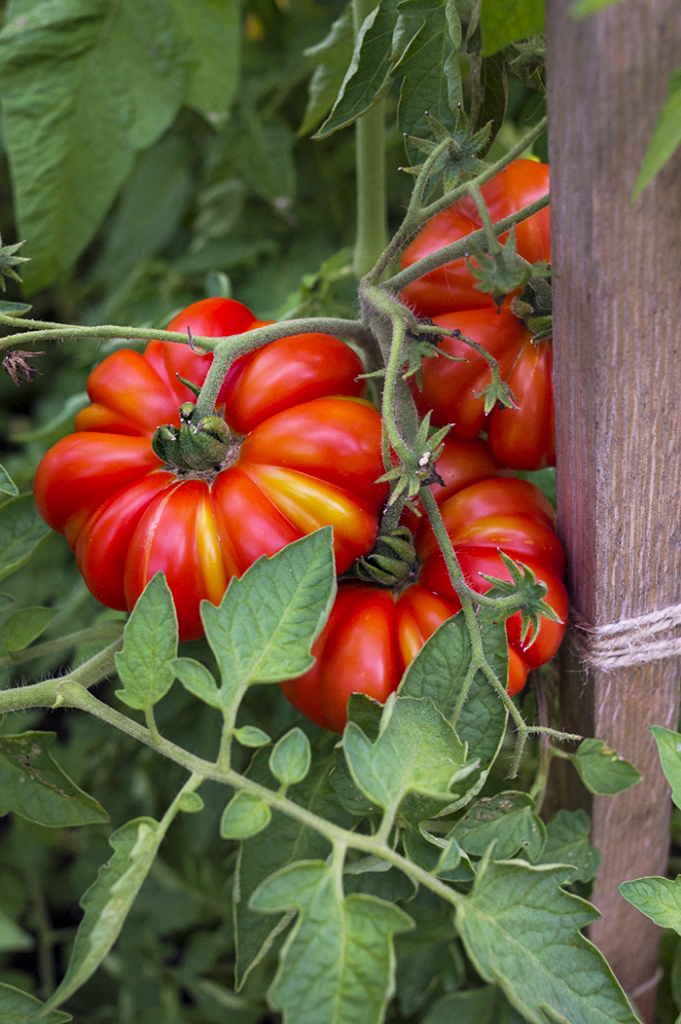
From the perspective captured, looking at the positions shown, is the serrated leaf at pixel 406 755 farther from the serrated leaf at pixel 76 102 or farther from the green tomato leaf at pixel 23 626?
the serrated leaf at pixel 76 102

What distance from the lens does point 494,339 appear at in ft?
2.16

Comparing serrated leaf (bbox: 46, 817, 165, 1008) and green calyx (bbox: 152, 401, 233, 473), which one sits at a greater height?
green calyx (bbox: 152, 401, 233, 473)

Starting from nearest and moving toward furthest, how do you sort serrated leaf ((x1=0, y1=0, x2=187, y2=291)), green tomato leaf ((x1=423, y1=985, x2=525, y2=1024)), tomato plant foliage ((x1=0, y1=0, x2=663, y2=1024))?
tomato plant foliage ((x1=0, y1=0, x2=663, y2=1024))
green tomato leaf ((x1=423, y1=985, x2=525, y2=1024))
serrated leaf ((x1=0, y1=0, x2=187, y2=291))

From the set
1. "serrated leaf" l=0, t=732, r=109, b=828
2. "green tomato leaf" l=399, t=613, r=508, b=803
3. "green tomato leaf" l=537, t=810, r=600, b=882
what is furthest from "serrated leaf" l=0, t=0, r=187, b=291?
"green tomato leaf" l=537, t=810, r=600, b=882

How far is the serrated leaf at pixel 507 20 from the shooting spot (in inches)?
20.7

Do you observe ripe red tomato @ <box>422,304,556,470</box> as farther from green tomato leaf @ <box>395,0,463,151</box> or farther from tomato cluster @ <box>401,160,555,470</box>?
green tomato leaf @ <box>395,0,463,151</box>

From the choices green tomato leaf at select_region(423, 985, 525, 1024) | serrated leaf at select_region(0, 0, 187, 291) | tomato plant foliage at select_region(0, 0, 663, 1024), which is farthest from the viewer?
serrated leaf at select_region(0, 0, 187, 291)

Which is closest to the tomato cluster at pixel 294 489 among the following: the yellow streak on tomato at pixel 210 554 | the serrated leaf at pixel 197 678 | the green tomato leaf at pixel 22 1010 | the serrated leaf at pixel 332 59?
the yellow streak on tomato at pixel 210 554

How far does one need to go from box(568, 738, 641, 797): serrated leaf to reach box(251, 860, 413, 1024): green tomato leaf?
0.23m

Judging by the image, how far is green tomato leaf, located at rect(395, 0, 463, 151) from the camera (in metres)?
0.58

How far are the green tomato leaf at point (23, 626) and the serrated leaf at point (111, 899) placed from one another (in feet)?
0.89

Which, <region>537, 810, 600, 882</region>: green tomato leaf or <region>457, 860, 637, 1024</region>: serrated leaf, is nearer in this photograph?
<region>457, 860, 637, 1024</region>: serrated leaf

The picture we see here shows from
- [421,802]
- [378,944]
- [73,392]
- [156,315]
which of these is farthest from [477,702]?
[73,392]

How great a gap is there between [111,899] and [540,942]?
243mm
